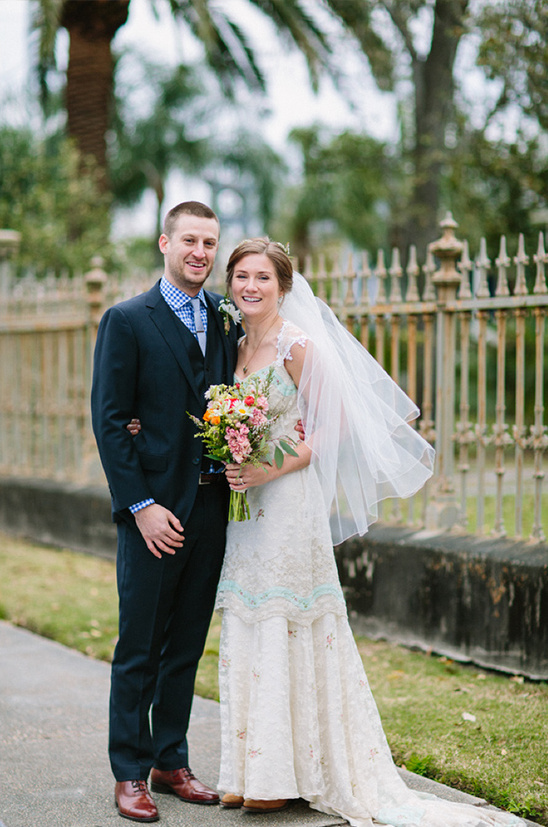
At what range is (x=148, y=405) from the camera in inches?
136

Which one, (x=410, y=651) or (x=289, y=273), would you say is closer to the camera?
(x=289, y=273)

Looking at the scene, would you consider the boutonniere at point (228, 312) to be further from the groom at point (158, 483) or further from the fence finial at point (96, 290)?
the fence finial at point (96, 290)

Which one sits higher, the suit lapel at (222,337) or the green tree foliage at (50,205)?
the green tree foliage at (50,205)

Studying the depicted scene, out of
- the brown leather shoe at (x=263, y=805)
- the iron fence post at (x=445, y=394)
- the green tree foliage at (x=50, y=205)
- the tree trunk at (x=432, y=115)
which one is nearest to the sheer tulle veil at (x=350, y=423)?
the brown leather shoe at (x=263, y=805)

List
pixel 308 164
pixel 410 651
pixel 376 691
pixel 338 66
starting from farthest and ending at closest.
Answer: pixel 308 164 → pixel 338 66 → pixel 410 651 → pixel 376 691

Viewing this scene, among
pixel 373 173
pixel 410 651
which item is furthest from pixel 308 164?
pixel 410 651

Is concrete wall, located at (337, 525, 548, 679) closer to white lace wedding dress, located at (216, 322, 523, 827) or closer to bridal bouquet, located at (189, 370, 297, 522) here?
white lace wedding dress, located at (216, 322, 523, 827)

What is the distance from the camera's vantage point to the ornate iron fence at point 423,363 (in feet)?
17.5

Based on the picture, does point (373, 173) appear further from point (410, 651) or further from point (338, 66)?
point (410, 651)

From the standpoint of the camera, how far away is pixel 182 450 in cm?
345

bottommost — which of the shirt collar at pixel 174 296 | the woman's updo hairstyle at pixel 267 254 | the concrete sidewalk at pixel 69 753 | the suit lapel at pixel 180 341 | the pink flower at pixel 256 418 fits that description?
the concrete sidewalk at pixel 69 753

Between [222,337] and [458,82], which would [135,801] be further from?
[458,82]

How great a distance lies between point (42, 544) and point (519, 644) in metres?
5.70

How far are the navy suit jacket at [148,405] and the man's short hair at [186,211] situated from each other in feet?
0.96
